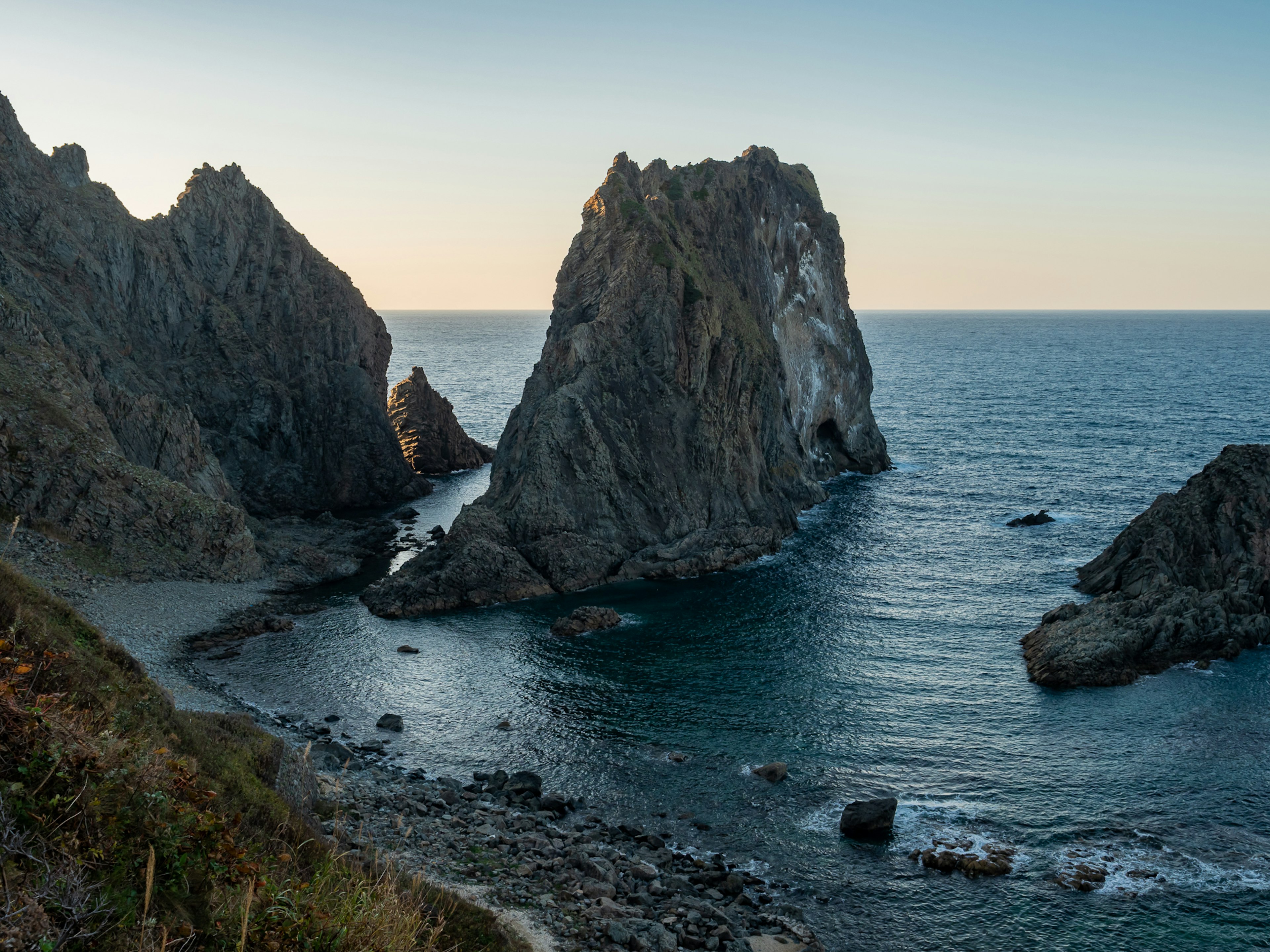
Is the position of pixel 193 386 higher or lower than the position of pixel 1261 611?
higher

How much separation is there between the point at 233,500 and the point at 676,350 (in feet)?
130

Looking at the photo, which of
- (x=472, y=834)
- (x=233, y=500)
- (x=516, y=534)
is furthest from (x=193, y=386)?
(x=472, y=834)

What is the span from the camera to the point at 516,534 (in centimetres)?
6812

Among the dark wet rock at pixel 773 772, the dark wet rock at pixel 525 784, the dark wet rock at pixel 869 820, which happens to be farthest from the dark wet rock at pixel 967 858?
the dark wet rock at pixel 525 784

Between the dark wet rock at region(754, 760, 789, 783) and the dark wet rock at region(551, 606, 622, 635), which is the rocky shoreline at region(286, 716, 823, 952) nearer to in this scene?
the dark wet rock at region(754, 760, 789, 783)

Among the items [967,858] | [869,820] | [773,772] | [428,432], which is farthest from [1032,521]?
[428,432]

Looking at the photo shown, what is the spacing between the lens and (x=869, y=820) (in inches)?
1355

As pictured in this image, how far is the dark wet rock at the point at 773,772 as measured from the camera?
127 ft

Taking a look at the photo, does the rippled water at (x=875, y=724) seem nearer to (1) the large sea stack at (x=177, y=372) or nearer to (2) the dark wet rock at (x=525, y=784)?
(2) the dark wet rock at (x=525, y=784)

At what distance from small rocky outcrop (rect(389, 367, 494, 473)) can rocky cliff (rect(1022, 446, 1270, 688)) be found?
72.4 m

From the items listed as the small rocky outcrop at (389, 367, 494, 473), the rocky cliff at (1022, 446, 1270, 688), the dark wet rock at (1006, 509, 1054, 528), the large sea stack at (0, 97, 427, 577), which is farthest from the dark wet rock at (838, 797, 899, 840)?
the small rocky outcrop at (389, 367, 494, 473)

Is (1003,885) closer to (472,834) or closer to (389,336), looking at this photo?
(472,834)

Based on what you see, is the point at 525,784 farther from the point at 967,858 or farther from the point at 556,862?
the point at 967,858

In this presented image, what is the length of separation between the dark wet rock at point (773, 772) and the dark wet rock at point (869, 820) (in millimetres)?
4180
